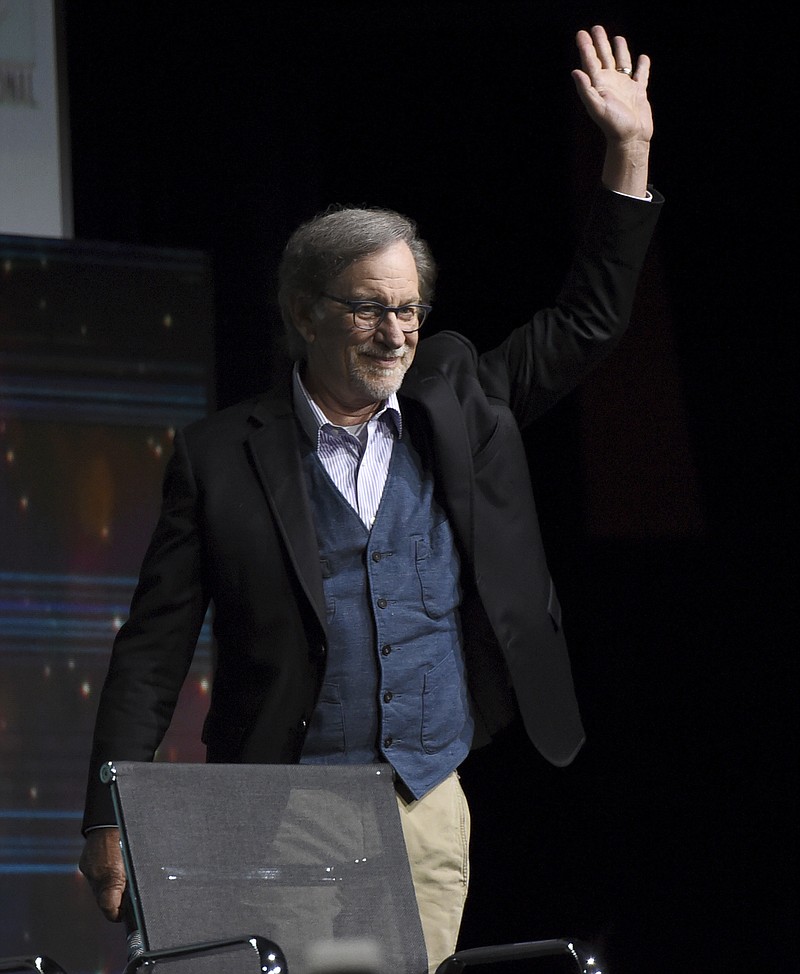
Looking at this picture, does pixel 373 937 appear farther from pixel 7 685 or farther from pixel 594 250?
pixel 7 685

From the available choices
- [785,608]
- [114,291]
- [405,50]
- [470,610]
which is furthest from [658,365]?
[470,610]

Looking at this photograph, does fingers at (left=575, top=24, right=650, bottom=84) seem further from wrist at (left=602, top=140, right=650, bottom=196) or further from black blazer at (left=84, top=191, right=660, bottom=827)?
black blazer at (left=84, top=191, right=660, bottom=827)

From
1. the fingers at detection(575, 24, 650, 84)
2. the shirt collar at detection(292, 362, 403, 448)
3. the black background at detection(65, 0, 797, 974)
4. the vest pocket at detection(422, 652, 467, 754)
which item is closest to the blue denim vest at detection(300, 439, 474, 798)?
the vest pocket at detection(422, 652, 467, 754)

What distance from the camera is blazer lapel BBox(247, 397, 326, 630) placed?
2.17 metres

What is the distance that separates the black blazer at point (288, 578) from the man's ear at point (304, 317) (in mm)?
109

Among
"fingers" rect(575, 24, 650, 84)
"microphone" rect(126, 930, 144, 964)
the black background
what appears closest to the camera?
"microphone" rect(126, 930, 144, 964)

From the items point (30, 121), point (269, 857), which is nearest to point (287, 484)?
point (269, 857)

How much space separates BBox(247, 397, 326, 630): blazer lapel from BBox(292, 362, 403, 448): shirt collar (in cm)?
2

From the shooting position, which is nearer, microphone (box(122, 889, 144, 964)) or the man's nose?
microphone (box(122, 889, 144, 964))

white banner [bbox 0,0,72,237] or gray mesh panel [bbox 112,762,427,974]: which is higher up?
white banner [bbox 0,0,72,237]

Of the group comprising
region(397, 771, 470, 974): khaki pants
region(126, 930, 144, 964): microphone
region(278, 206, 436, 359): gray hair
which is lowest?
region(397, 771, 470, 974): khaki pants

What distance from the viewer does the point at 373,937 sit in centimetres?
206

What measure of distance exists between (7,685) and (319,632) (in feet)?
5.25

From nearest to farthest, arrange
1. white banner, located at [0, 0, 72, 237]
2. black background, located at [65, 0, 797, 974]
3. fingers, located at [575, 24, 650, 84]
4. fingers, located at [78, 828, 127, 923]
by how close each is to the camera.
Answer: fingers, located at [78, 828, 127, 923] < fingers, located at [575, 24, 650, 84] < white banner, located at [0, 0, 72, 237] < black background, located at [65, 0, 797, 974]
